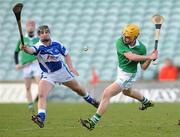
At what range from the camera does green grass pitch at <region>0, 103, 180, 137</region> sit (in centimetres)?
1191

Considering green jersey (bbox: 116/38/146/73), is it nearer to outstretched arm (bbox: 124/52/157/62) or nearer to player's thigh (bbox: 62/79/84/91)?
outstretched arm (bbox: 124/52/157/62)

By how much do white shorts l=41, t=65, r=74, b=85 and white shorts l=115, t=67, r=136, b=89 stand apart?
1.37 meters

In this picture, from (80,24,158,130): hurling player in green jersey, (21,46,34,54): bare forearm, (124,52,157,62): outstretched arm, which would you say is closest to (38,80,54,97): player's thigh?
(21,46,34,54): bare forearm

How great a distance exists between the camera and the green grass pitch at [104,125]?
39.1ft

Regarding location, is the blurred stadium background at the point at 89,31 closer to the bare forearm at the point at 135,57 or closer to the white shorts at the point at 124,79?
the white shorts at the point at 124,79

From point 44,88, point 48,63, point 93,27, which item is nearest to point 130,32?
point 48,63

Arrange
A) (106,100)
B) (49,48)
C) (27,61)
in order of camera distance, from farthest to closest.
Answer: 1. (27,61)
2. (49,48)
3. (106,100)

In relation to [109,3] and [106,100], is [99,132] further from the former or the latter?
[109,3]

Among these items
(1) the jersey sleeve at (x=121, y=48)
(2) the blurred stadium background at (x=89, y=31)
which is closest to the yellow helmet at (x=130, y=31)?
(1) the jersey sleeve at (x=121, y=48)

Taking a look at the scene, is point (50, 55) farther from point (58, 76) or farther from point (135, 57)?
point (135, 57)

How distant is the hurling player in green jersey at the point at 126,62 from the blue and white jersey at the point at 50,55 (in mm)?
1374

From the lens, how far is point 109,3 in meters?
33.2

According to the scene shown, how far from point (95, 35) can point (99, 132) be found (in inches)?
776

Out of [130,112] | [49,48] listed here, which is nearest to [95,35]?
[130,112]
